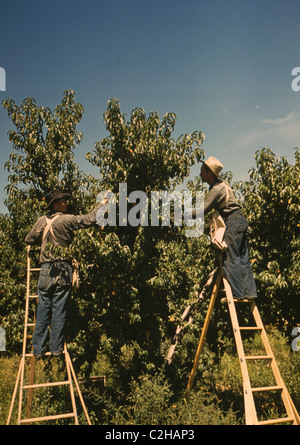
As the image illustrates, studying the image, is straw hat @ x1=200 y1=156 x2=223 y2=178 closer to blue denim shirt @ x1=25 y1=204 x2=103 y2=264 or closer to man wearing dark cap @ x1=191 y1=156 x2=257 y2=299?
man wearing dark cap @ x1=191 y1=156 x2=257 y2=299

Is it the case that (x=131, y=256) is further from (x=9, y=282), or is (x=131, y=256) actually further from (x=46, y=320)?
(x=9, y=282)

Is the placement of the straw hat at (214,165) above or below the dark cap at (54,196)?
above

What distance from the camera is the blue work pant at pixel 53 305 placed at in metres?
4.55

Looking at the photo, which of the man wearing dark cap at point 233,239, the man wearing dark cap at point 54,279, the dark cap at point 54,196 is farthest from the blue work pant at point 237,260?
the dark cap at point 54,196

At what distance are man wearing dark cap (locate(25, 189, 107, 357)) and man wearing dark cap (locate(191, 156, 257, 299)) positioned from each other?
178 centimetres

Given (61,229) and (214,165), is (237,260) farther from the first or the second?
(61,229)

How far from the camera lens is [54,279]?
4641 millimetres

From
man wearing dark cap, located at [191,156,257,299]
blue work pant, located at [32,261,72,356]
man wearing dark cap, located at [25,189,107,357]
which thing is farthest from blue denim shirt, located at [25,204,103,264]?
man wearing dark cap, located at [191,156,257,299]

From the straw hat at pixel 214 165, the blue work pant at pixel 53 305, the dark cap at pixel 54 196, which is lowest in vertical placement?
the blue work pant at pixel 53 305

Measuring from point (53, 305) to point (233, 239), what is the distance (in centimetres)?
295

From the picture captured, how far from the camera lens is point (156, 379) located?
5082 mm

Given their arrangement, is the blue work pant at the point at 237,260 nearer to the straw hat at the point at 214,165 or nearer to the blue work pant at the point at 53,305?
the straw hat at the point at 214,165

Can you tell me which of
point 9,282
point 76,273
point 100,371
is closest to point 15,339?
point 9,282

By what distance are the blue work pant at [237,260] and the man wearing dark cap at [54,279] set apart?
6.71 ft
